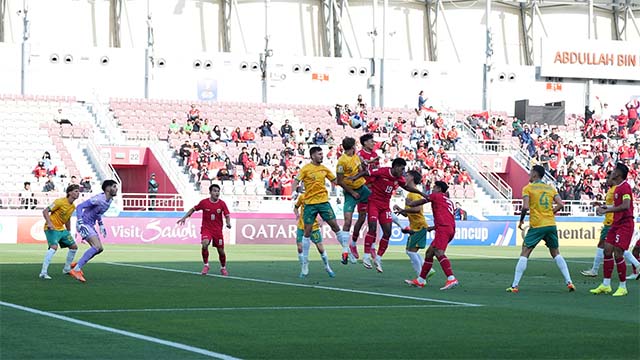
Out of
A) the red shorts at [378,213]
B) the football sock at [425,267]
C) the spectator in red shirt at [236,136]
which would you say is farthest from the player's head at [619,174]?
the spectator in red shirt at [236,136]

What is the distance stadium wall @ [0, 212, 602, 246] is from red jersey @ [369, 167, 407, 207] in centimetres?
1947

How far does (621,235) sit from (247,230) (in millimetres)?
26158

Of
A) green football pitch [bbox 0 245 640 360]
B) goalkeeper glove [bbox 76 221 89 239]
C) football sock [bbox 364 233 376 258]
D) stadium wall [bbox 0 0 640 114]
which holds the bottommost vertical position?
green football pitch [bbox 0 245 640 360]

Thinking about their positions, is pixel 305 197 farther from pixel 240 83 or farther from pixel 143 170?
pixel 240 83

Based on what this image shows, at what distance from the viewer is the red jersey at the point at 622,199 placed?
18.5 meters

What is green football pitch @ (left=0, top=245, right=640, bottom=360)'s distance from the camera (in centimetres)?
1180

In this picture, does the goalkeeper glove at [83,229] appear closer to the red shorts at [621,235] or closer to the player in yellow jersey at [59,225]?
the player in yellow jersey at [59,225]

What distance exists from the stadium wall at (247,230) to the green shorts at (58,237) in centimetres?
1840

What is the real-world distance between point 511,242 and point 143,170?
1520cm

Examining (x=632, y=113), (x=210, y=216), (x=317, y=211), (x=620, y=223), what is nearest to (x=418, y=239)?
(x=317, y=211)

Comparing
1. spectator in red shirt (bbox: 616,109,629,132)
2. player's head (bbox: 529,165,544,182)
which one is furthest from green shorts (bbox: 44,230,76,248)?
spectator in red shirt (bbox: 616,109,629,132)

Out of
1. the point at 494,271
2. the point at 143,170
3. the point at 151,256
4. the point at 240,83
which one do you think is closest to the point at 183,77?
the point at 240,83

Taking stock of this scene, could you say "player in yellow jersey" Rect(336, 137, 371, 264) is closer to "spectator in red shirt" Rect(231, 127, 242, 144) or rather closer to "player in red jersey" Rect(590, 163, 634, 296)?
"player in red jersey" Rect(590, 163, 634, 296)

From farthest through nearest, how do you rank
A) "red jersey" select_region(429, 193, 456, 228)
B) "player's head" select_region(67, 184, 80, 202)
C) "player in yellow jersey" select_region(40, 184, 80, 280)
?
1. "player in yellow jersey" select_region(40, 184, 80, 280)
2. "player's head" select_region(67, 184, 80, 202)
3. "red jersey" select_region(429, 193, 456, 228)
